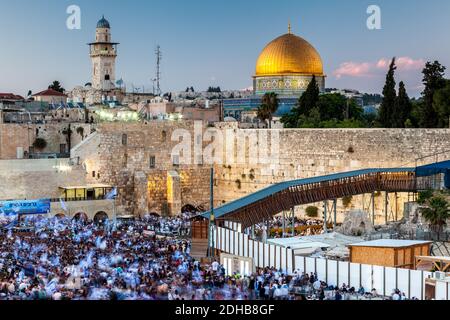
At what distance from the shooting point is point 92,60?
5566 cm

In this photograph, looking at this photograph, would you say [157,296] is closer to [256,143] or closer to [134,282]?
[134,282]

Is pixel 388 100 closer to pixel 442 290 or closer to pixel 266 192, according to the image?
pixel 266 192

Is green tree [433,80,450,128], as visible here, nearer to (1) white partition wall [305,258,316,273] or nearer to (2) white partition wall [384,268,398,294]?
(1) white partition wall [305,258,316,273]

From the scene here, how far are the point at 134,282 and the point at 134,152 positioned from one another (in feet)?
68.4

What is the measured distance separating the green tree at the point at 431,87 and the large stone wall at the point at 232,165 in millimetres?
3092

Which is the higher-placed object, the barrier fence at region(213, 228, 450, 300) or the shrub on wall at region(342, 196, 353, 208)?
the shrub on wall at region(342, 196, 353, 208)

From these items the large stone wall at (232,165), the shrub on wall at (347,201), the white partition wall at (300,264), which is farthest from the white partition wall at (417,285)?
the shrub on wall at (347,201)

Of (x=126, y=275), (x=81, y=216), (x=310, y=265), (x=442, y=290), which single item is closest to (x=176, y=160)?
(x=81, y=216)

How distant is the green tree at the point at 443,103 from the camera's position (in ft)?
112

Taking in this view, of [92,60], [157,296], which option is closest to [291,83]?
[92,60]

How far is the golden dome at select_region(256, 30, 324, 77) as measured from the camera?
57656mm

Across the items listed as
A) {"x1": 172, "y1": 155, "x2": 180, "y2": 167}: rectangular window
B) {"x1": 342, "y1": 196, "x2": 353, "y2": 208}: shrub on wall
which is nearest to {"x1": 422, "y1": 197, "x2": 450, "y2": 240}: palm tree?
{"x1": 342, "y1": 196, "x2": 353, "y2": 208}: shrub on wall

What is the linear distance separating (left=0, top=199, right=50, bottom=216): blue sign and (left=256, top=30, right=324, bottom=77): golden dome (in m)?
28.2
